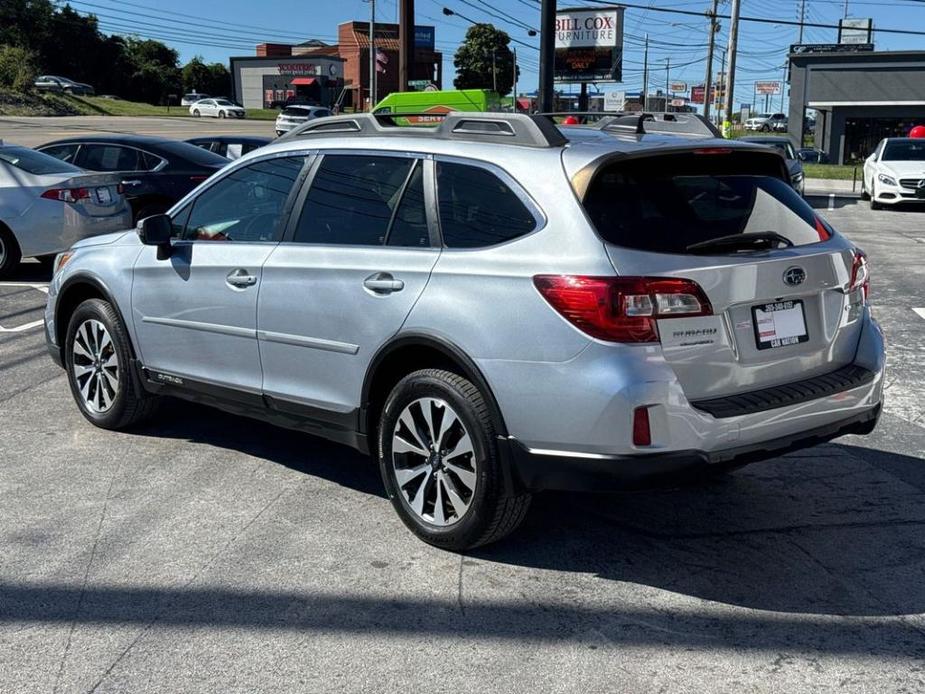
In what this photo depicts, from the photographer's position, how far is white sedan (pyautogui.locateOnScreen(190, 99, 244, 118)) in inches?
2766

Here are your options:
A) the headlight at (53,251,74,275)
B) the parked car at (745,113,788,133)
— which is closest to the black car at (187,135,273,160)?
the headlight at (53,251,74,275)

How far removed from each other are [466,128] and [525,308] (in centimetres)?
108

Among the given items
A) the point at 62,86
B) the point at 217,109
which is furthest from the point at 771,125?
the point at 62,86

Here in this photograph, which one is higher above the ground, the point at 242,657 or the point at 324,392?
the point at 324,392

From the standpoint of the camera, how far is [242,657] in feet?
11.8

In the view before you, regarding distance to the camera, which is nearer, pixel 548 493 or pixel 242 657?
pixel 242 657

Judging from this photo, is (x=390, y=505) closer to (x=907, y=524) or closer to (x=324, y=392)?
(x=324, y=392)

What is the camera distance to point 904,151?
23.6 meters

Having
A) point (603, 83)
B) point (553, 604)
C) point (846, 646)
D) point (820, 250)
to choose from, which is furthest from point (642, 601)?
point (603, 83)

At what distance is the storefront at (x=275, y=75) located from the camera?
324 ft

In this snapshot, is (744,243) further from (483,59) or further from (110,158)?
(483,59)

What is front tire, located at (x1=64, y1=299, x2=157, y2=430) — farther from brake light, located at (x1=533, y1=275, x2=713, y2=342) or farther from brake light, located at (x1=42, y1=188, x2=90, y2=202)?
brake light, located at (x1=42, y1=188, x2=90, y2=202)

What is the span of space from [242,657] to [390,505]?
1559 mm

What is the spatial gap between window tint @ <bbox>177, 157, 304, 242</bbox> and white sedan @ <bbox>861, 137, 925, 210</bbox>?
65.0 ft
